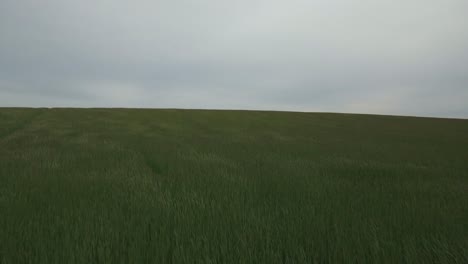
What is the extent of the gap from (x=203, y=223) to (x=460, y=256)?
2178 millimetres

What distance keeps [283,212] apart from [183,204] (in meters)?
1.18

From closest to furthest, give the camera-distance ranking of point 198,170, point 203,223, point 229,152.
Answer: point 203,223 → point 198,170 → point 229,152

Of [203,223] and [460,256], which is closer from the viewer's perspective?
[460,256]

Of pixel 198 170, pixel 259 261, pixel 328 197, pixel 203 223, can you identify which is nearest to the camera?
pixel 259 261

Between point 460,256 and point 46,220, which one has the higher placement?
point 460,256

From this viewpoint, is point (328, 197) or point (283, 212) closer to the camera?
point (283, 212)

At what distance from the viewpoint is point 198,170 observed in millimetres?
4863

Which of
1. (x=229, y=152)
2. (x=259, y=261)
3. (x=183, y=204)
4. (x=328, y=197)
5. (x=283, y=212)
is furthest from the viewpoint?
(x=229, y=152)

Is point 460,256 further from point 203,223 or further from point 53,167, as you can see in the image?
point 53,167

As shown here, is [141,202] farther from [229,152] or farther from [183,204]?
[229,152]

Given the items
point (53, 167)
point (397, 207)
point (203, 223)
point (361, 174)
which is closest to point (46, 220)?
point (203, 223)

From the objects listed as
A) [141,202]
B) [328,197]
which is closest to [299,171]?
[328,197]

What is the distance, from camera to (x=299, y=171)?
5129 mm

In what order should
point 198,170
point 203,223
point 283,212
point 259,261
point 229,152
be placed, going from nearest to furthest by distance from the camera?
point 259,261 → point 203,223 → point 283,212 → point 198,170 → point 229,152
